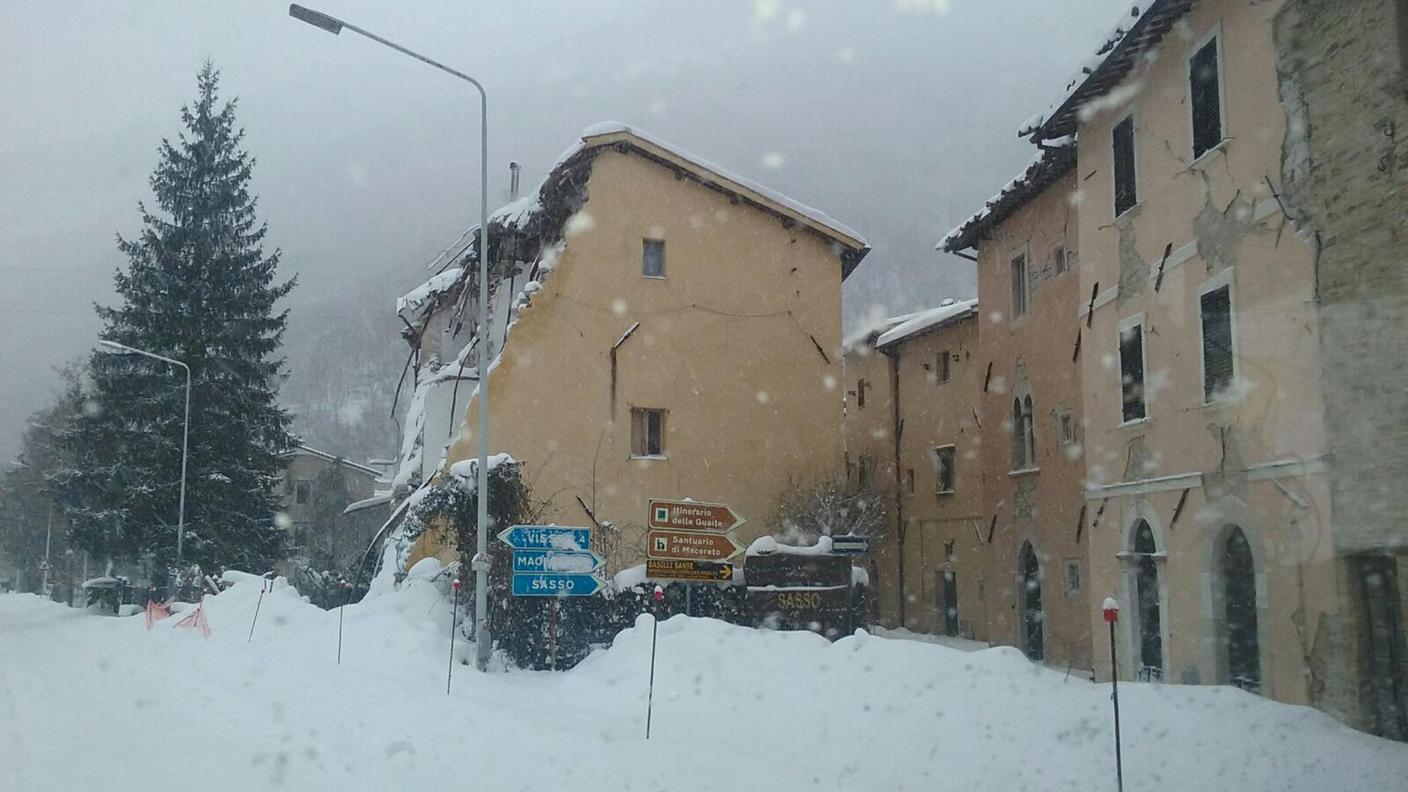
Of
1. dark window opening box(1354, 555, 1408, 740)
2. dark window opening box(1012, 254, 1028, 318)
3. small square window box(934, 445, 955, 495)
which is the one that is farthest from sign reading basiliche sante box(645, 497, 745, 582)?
small square window box(934, 445, 955, 495)

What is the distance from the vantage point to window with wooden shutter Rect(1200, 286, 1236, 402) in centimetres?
1456

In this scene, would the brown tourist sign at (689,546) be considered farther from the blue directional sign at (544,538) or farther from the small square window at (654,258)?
the small square window at (654,258)

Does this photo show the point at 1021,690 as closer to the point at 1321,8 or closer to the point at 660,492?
the point at 1321,8

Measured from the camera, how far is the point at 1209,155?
48.6ft

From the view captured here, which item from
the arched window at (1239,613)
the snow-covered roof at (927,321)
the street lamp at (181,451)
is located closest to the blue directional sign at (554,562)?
the arched window at (1239,613)

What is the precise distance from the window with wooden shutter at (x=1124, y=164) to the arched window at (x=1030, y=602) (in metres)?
11.0

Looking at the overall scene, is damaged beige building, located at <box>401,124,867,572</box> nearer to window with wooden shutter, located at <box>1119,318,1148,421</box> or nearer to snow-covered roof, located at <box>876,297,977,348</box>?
snow-covered roof, located at <box>876,297,977,348</box>

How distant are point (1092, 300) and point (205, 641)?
19019 millimetres

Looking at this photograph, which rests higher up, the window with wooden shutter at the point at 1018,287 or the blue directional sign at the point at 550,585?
the window with wooden shutter at the point at 1018,287

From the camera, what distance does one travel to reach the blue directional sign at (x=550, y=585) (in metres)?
19.0

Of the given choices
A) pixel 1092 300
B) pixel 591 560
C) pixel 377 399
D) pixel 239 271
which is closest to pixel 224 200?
pixel 239 271

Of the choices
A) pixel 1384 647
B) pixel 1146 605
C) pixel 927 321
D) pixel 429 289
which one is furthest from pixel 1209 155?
pixel 429 289

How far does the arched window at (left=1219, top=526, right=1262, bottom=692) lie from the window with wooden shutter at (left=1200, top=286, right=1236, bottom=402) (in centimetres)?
182

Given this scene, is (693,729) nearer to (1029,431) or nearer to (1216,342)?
(1216,342)
